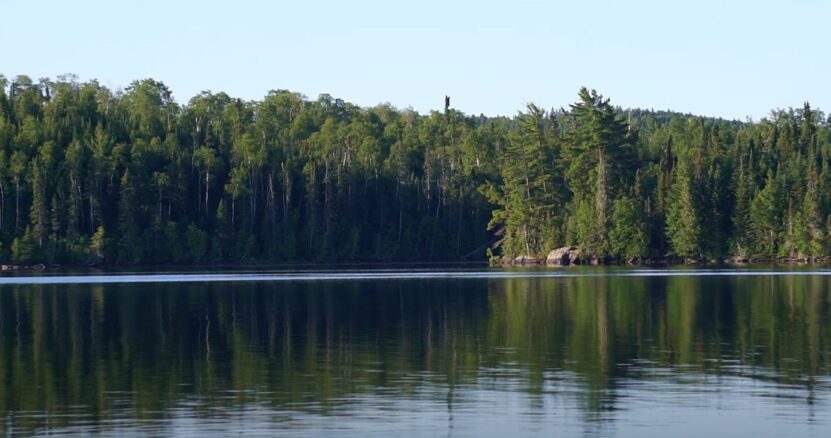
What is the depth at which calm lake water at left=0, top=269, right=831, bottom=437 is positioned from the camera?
2631 centimetres

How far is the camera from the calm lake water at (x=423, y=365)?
2631cm

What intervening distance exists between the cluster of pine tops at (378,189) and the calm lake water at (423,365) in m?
66.4

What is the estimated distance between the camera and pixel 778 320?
48.5m

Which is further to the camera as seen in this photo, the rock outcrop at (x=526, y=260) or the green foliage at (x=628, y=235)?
the rock outcrop at (x=526, y=260)

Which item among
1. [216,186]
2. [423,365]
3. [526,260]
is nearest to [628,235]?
[526,260]

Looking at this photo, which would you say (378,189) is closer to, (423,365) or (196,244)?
(196,244)

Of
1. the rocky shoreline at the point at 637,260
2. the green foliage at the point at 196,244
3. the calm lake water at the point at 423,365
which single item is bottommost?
the calm lake water at the point at 423,365

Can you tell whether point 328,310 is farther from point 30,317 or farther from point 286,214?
point 286,214

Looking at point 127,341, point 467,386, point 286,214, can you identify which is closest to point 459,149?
point 286,214

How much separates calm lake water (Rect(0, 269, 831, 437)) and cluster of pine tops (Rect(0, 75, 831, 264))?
218ft

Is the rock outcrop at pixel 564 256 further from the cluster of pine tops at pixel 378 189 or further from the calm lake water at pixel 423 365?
the calm lake water at pixel 423 365

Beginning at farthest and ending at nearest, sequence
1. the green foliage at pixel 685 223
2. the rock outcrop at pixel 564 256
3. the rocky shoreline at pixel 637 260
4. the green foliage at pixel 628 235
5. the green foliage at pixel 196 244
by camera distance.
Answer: the green foliage at pixel 196 244 → the rock outcrop at pixel 564 256 → the green foliage at pixel 628 235 → the green foliage at pixel 685 223 → the rocky shoreline at pixel 637 260

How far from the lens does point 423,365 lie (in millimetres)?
35656

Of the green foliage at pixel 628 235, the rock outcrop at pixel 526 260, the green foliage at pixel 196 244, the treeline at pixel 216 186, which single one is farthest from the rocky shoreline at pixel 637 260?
the green foliage at pixel 196 244
